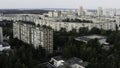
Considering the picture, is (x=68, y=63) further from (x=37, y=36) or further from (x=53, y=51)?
(x=37, y=36)

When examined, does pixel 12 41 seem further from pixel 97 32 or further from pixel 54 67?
pixel 97 32

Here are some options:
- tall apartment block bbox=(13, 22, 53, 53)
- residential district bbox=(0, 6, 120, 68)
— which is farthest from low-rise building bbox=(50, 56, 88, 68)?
tall apartment block bbox=(13, 22, 53, 53)

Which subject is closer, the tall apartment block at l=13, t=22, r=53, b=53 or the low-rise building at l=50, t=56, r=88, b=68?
the low-rise building at l=50, t=56, r=88, b=68

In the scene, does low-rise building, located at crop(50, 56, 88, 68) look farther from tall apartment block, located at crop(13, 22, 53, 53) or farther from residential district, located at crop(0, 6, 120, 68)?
tall apartment block, located at crop(13, 22, 53, 53)

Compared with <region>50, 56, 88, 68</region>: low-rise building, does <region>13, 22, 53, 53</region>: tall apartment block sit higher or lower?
higher

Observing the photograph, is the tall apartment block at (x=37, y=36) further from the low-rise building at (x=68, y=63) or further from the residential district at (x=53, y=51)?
the low-rise building at (x=68, y=63)

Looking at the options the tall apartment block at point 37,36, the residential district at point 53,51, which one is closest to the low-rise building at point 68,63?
the residential district at point 53,51

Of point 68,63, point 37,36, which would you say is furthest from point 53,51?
point 68,63

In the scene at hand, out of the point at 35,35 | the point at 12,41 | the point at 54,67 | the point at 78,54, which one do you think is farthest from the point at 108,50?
the point at 12,41
